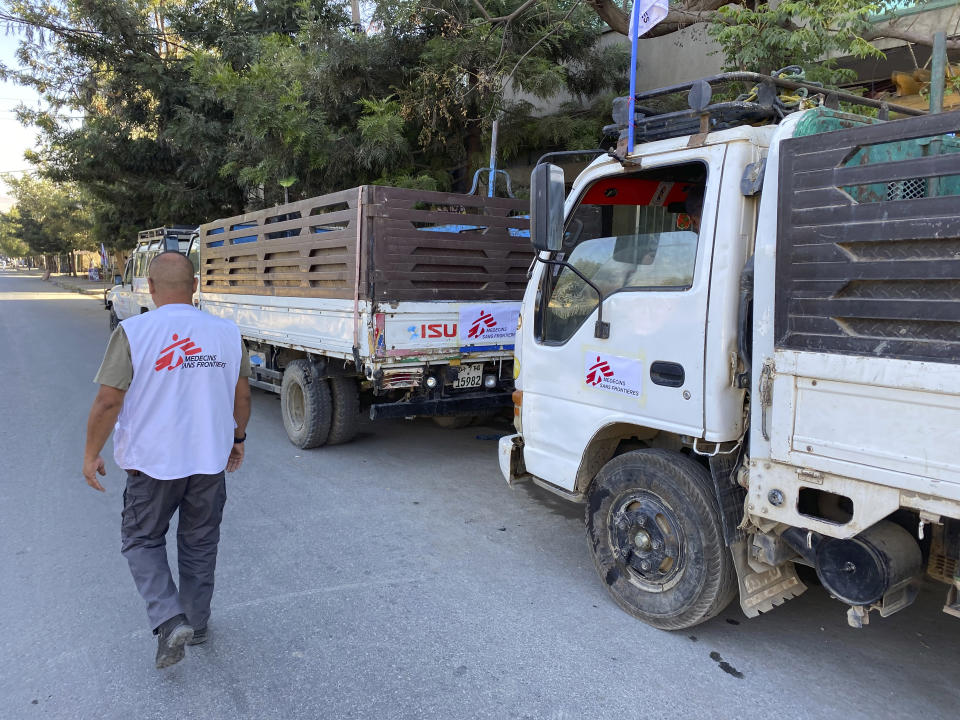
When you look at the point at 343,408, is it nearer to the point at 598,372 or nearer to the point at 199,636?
the point at 199,636

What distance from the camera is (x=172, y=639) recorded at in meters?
2.72

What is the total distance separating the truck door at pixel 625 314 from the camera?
2.92 m

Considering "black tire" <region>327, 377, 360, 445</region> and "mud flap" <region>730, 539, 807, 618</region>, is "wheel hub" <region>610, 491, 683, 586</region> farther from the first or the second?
"black tire" <region>327, 377, 360, 445</region>

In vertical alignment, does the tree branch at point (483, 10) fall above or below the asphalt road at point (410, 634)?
above

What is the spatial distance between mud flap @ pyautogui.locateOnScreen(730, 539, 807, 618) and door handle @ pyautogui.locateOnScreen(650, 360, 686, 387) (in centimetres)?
73

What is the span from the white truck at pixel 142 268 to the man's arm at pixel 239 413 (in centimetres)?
900

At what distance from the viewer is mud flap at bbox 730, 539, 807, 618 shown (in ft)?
9.52

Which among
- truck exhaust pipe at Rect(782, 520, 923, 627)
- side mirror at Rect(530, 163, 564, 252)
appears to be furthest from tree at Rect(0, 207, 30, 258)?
truck exhaust pipe at Rect(782, 520, 923, 627)

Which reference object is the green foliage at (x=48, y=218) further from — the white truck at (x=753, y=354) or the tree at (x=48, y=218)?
the white truck at (x=753, y=354)

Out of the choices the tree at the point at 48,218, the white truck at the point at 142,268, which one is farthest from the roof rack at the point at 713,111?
the tree at the point at 48,218

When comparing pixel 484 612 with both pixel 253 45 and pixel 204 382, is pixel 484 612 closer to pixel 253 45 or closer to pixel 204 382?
pixel 204 382

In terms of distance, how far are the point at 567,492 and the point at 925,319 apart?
1984 millimetres

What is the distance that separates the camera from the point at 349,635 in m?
3.16

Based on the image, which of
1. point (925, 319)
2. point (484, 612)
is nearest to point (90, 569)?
point (484, 612)
